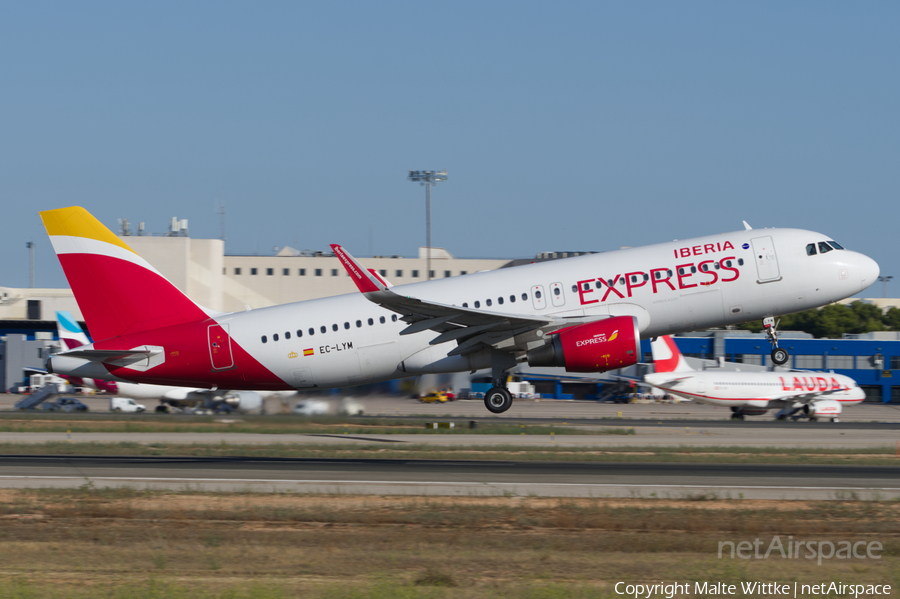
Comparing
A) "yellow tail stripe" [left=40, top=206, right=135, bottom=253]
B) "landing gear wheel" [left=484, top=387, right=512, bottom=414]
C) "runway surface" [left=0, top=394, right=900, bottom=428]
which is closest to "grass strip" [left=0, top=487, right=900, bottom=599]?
"landing gear wheel" [left=484, top=387, right=512, bottom=414]

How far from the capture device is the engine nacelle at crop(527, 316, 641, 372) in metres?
26.4

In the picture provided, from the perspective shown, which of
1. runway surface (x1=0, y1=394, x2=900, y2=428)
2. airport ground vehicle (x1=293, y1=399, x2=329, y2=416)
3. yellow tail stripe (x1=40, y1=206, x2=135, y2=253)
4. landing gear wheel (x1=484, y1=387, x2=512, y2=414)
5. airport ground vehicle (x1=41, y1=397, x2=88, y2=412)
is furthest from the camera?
runway surface (x1=0, y1=394, x2=900, y2=428)

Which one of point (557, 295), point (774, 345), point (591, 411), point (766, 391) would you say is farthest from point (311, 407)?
point (591, 411)

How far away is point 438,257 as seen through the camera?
114 m

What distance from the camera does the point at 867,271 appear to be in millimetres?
27953

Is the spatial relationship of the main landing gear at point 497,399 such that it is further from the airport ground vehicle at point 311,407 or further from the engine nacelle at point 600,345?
the airport ground vehicle at point 311,407

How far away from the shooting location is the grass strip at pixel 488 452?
27.8 meters

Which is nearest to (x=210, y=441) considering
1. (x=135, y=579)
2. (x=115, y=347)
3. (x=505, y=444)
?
(x=115, y=347)

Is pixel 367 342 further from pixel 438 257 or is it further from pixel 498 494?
pixel 438 257

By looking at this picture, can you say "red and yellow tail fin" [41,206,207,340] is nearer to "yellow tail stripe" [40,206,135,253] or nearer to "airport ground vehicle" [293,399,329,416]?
"yellow tail stripe" [40,206,135,253]

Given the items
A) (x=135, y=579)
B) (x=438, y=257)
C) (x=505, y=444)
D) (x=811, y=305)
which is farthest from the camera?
(x=438, y=257)

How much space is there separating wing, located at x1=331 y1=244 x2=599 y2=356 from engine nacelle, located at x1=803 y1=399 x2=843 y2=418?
34.4m

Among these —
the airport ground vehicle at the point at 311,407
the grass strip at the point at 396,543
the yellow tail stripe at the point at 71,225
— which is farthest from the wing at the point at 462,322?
the yellow tail stripe at the point at 71,225

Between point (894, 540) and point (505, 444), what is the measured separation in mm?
18692
